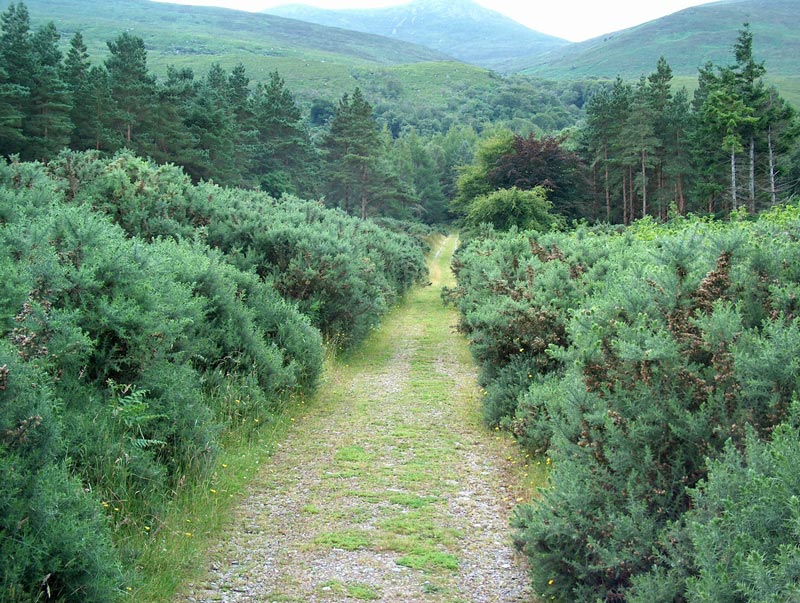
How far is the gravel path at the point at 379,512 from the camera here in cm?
478

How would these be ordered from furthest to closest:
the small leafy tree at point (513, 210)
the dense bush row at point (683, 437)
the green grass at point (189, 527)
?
the small leafy tree at point (513, 210)
the green grass at point (189, 527)
the dense bush row at point (683, 437)

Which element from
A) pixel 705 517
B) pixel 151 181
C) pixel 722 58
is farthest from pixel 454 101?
pixel 705 517

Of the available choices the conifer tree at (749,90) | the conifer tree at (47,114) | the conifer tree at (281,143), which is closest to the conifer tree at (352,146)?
the conifer tree at (281,143)

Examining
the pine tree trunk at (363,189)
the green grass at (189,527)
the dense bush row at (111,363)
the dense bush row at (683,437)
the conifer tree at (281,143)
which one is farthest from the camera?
the pine tree trunk at (363,189)

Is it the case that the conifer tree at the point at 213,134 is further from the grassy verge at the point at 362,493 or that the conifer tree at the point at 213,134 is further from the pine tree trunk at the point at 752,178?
the pine tree trunk at the point at 752,178

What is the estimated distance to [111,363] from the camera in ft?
18.6

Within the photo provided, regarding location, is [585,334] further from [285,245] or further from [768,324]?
[285,245]

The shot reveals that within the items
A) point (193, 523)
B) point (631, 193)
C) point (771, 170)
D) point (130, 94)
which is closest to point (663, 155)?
point (631, 193)

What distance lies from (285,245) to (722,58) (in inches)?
8851

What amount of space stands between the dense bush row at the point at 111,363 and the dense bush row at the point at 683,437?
294 centimetres

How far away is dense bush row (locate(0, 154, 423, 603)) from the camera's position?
3.60 metres

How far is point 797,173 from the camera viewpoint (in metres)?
41.2

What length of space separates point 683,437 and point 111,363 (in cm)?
464

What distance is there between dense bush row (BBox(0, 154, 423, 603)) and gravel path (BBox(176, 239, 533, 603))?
0.73m
